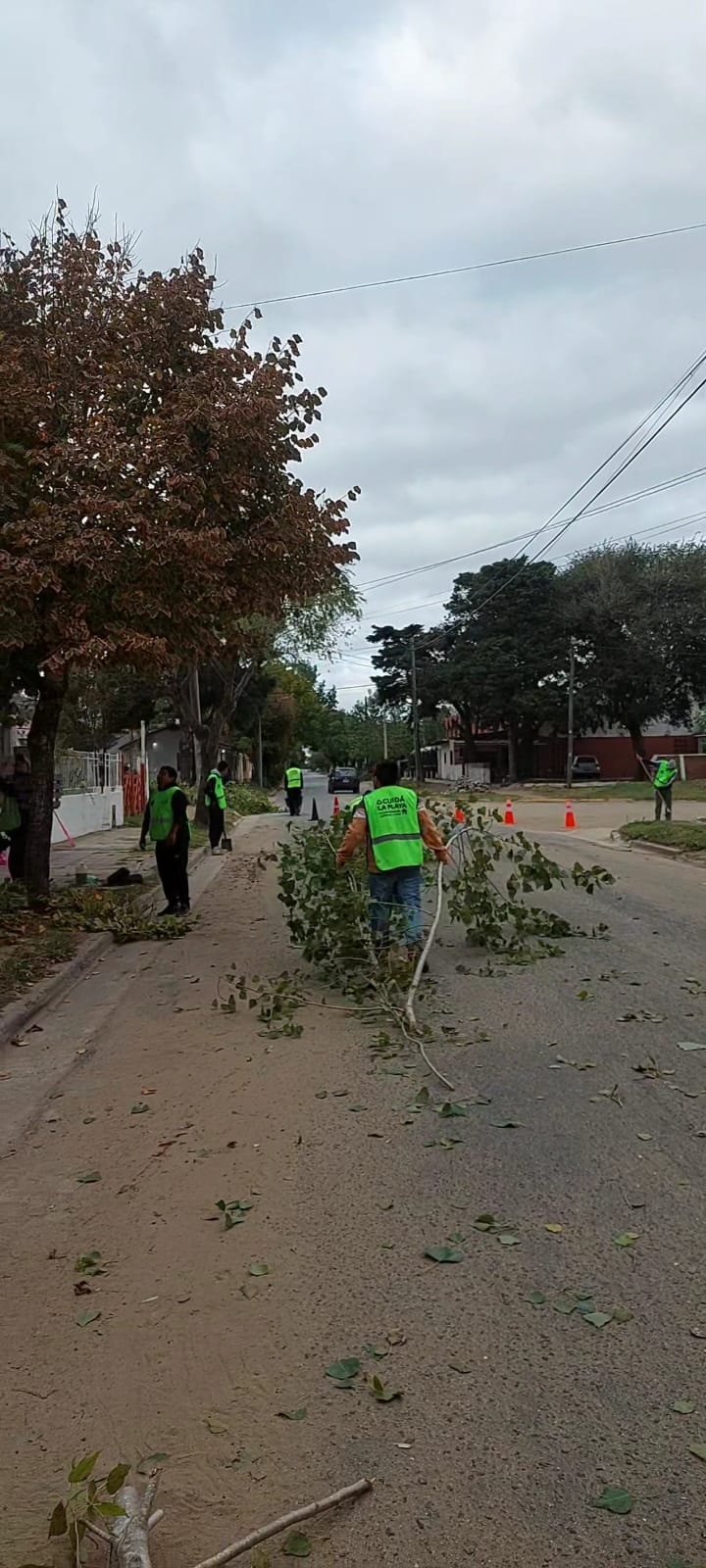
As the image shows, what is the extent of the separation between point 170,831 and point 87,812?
1557 centimetres

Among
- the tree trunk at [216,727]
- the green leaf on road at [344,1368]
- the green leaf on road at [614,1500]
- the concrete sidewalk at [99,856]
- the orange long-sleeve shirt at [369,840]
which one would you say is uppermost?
the tree trunk at [216,727]

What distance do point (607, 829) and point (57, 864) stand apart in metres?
13.2

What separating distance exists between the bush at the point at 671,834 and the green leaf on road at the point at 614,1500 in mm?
17764

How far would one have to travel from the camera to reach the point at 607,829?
1087 inches

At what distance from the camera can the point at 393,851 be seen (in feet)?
30.3

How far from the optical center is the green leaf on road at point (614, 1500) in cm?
286

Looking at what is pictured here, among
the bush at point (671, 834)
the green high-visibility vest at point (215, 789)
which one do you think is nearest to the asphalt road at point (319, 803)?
the green high-visibility vest at point (215, 789)

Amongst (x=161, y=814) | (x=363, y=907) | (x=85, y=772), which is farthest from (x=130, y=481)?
(x=85, y=772)

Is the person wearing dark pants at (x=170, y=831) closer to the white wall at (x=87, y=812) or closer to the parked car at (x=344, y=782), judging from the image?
the white wall at (x=87, y=812)

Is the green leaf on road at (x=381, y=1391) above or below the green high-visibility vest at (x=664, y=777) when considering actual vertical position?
below

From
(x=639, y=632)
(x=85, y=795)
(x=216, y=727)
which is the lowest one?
(x=85, y=795)

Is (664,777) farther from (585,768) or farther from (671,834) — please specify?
(585,768)

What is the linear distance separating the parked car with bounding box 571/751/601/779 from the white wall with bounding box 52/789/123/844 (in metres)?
36.2

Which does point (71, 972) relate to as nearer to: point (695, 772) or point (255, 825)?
point (255, 825)
